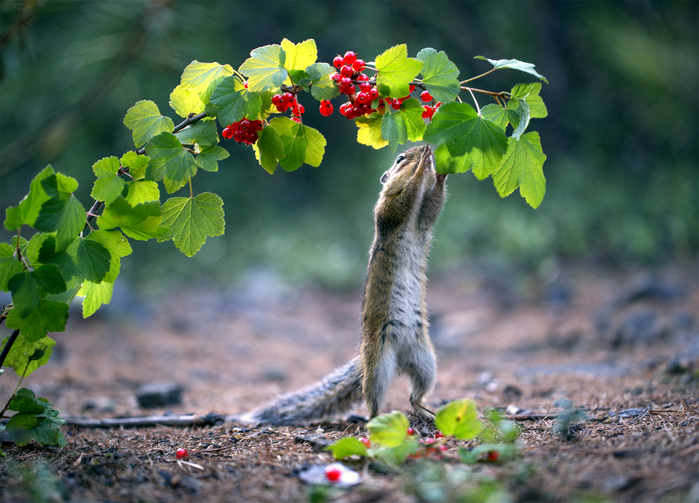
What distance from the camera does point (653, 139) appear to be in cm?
873

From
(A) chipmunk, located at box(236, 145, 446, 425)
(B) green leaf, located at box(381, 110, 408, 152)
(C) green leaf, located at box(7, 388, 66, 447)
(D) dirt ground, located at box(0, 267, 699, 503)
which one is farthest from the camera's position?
(A) chipmunk, located at box(236, 145, 446, 425)

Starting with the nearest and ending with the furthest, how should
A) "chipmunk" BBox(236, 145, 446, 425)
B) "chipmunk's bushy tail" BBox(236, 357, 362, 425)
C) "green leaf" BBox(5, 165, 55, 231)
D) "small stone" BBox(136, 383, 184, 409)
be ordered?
"green leaf" BBox(5, 165, 55, 231) < "chipmunk" BBox(236, 145, 446, 425) < "chipmunk's bushy tail" BBox(236, 357, 362, 425) < "small stone" BBox(136, 383, 184, 409)

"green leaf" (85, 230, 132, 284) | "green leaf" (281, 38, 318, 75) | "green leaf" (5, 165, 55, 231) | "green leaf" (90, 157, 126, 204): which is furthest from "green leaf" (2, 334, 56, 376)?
"green leaf" (281, 38, 318, 75)

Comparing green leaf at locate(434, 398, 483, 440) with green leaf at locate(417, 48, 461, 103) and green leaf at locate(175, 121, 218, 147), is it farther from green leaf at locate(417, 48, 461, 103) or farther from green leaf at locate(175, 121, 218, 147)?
green leaf at locate(175, 121, 218, 147)

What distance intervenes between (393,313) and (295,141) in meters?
1.21

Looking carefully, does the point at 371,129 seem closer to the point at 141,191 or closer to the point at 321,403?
the point at 141,191

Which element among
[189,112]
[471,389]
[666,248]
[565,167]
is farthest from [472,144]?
[565,167]

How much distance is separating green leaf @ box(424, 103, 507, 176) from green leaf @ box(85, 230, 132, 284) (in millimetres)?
1404

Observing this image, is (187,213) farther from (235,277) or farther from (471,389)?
(235,277)

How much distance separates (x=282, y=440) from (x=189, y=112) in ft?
5.62

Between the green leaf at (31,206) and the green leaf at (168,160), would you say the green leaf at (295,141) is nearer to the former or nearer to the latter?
the green leaf at (168,160)

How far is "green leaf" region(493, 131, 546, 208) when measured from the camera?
242cm

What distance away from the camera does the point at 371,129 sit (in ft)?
8.65

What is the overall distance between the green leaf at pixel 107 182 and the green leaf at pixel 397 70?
1206mm
